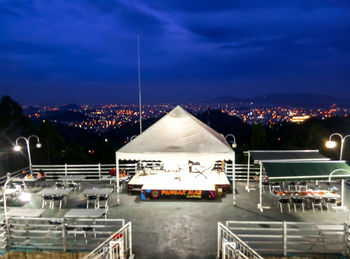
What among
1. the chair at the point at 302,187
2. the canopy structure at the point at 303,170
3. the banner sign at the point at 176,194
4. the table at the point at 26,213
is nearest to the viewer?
the table at the point at 26,213

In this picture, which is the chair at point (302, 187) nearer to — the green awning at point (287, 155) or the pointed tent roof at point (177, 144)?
the green awning at point (287, 155)

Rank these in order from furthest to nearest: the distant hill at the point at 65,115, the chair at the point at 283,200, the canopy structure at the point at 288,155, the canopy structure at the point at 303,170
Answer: the distant hill at the point at 65,115 → the canopy structure at the point at 288,155 → the chair at the point at 283,200 → the canopy structure at the point at 303,170

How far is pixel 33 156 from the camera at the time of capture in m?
31.5

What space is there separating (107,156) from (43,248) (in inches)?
1233

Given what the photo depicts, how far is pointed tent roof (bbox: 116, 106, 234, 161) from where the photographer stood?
11357 millimetres

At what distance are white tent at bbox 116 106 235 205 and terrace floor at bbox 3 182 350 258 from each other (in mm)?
1757

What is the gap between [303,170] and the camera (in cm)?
993

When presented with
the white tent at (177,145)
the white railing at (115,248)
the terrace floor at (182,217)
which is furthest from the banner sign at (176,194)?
the white railing at (115,248)

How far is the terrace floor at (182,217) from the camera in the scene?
25.2 ft

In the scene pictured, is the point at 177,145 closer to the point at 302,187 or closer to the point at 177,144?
the point at 177,144

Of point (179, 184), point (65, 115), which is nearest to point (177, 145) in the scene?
point (179, 184)

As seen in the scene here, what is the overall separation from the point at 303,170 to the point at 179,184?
4969mm

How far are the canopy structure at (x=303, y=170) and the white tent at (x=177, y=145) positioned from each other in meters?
1.64

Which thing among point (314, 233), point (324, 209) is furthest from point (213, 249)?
point (324, 209)
